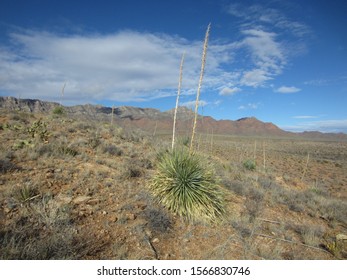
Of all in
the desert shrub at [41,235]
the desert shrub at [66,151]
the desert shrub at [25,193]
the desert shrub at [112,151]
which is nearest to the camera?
the desert shrub at [41,235]

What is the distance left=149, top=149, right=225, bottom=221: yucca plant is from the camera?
554cm

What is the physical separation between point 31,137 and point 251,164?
14.5 meters

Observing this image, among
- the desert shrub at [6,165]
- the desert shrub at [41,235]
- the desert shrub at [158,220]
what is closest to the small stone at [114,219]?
the desert shrub at [158,220]

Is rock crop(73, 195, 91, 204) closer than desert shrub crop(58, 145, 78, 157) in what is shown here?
Yes

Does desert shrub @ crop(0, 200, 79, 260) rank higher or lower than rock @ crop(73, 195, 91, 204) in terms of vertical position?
lower

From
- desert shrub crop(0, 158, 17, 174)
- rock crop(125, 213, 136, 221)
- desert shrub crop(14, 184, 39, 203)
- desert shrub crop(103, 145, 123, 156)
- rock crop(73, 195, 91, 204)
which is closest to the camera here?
desert shrub crop(14, 184, 39, 203)

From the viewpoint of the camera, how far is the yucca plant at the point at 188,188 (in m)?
5.54

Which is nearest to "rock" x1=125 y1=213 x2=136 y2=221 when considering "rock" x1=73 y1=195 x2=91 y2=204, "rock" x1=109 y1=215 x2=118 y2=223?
"rock" x1=109 y1=215 x2=118 y2=223

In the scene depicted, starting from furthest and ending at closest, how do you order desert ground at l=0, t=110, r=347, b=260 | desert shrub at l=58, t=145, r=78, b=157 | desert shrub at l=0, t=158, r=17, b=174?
desert shrub at l=58, t=145, r=78, b=157 → desert shrub at l=0, t=158, r=17, b=174 → desert ground at l=0, t=110, r=347, b=260

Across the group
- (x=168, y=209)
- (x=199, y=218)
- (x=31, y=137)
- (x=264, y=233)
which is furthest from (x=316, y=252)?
(x=31, y=137)

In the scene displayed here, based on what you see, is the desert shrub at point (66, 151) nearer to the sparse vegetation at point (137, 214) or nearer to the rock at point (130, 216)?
the sparse vegetation at point (137, 214)

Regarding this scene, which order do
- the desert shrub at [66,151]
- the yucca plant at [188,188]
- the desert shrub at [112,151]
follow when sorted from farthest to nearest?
1. the desert shrub at [112,151]
2. the desert shrub at [66,151]
3. the yucca plant at [188,188]

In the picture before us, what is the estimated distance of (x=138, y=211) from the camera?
541cm

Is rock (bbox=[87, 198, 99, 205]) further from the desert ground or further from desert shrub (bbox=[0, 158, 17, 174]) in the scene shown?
desert shrub (bbox=[0, 158, 17, 174])
